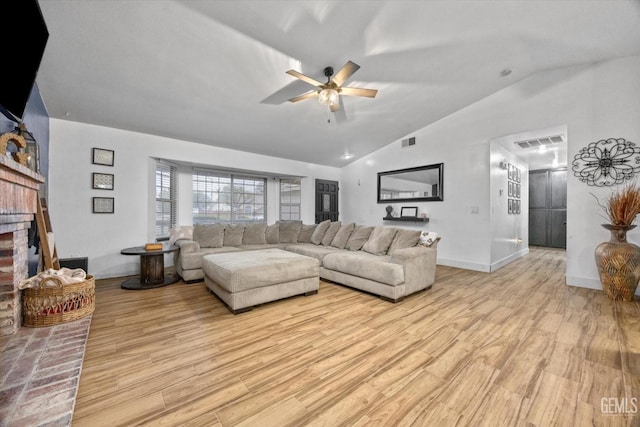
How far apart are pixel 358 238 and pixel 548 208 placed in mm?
6732

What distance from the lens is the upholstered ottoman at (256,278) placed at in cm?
261

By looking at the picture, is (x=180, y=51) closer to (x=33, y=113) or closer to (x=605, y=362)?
(x=33, y=113)

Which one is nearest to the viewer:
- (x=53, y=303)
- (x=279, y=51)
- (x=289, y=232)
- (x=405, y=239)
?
(x=53, y=303)

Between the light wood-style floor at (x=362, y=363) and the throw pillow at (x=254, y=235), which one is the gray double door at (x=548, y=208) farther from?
the throw pillow at (x=254, y=235)

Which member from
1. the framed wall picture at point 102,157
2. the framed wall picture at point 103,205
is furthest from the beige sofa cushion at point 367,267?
the framed wall picture at point 102,157

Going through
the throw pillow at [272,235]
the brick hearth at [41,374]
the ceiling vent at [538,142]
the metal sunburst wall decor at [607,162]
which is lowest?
the brick hearth at [41,374]

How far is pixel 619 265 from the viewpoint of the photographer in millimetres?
2965

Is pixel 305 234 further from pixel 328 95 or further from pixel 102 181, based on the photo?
pixel 102 181

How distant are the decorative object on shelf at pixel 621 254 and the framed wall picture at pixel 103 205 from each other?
699cm

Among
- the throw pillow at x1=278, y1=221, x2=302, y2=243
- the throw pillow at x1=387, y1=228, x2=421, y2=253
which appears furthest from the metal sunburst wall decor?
the throw pillow at x1=278, y1=221, x2=302, y2=243

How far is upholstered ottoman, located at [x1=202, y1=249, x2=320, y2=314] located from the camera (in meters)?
2.61

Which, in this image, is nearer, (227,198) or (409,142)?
(409,142)

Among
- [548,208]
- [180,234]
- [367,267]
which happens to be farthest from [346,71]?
[548,208]

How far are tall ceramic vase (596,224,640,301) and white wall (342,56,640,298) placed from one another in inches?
15.3
